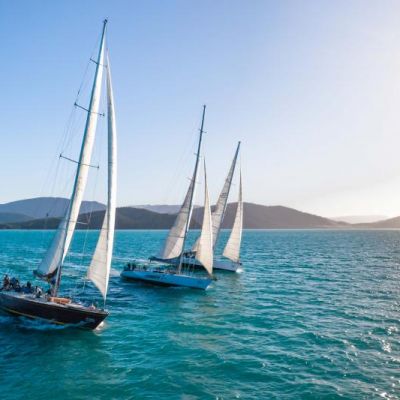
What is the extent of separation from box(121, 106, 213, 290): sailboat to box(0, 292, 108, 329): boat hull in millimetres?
15866

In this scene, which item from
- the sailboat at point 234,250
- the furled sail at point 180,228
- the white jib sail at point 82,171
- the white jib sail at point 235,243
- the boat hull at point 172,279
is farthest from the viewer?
the white jib sail at point 235,243

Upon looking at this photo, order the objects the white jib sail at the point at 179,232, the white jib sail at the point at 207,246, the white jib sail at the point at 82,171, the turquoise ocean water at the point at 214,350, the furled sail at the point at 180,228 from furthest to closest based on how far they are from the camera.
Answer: the white jib sail at the point at 179,232, the furled sail at the point at 180,228, the white jib sail at the point at 207,246, the white jib sail at the point at 82,171, the turquoise ocean water at the point at 214,350

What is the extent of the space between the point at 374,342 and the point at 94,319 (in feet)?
58.2

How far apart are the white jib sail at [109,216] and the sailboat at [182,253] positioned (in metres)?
15.4

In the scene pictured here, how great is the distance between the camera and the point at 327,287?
4031 cm

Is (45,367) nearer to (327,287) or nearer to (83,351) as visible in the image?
(83,351)

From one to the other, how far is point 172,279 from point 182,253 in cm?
305

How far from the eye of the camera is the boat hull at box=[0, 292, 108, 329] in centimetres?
2233

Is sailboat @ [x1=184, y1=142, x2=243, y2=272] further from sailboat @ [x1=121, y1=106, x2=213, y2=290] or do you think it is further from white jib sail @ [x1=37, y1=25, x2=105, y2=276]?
white jib sail @ [x1=37, y1=25, x2=105, y2=276]

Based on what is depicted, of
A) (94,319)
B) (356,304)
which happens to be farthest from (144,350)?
(356,304)

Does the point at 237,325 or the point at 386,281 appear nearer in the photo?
the point at 237,325

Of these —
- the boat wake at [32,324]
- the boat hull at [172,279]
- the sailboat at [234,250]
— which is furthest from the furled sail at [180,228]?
the boat wake at [32,324]

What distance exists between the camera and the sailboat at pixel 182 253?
36906 mm

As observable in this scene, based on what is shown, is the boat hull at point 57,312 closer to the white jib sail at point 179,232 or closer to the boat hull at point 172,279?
the boat hull at point 172,279
